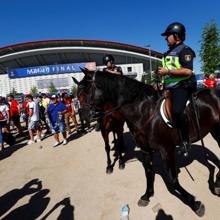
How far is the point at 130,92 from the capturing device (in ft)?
11.8

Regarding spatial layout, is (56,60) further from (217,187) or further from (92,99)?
(217,187)

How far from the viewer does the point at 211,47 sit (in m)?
23.2

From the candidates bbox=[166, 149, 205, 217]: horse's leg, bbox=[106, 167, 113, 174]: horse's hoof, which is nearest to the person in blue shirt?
bbox=[106, 167, 113, 174]: horse's hoof

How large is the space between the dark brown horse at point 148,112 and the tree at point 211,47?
72.2 feet

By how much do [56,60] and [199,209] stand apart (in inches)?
2860

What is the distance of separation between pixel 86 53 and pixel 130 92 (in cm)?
6871

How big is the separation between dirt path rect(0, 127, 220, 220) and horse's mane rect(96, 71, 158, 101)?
1.80 metres

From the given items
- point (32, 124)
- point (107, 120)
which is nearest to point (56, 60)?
point (32, 124)

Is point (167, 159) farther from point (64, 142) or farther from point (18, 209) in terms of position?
point (64, 142)

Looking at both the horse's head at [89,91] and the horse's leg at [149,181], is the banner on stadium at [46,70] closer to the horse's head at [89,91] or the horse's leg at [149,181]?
the horse's head at [89,91]

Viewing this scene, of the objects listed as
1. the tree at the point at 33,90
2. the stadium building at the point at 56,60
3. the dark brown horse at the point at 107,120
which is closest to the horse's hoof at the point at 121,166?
the dark brown horse at the point at 107,120

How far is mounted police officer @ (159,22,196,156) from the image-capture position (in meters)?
3.12

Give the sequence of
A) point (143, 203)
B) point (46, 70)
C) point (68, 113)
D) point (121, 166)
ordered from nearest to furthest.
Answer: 1. point (143, 203)
2. point (121, 166)
3. point (68, 113)
4. point (46, 70)

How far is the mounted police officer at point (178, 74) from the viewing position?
3115mm
